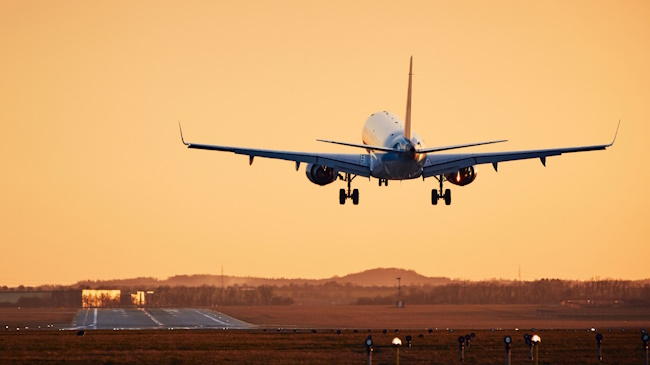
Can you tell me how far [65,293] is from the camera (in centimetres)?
17475

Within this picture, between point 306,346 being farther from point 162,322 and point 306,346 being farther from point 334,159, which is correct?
point 162,322

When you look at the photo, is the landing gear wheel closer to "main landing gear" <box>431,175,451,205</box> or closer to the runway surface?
"main landing gear" <box>431,175,451,205</box>

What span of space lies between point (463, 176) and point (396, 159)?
10.5 metres

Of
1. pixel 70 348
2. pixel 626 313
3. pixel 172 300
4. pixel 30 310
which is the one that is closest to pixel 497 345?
pixel 70 348

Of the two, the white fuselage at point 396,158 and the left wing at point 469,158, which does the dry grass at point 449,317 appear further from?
the white fuselage at point 396,158

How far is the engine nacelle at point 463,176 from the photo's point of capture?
320ft

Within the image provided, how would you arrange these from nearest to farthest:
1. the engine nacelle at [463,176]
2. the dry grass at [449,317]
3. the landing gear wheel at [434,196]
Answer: the engine nacelle at [463,176], the landing gear wheel at [434,196], the dry grass at [449,317]

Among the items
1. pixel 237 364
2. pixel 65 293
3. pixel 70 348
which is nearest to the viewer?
pixel 237 364

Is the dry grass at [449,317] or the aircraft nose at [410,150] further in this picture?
the dry grass at [449,317]

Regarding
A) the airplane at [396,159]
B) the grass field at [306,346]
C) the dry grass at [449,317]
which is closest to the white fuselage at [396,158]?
the airplane at [396,159]

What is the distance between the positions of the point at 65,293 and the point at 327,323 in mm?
69325

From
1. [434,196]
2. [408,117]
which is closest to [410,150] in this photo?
[408,117]

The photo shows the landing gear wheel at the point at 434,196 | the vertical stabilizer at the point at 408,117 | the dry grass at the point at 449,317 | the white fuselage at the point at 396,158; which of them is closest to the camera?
the white fuselage at the point at 396,158

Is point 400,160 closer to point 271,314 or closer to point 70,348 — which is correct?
point 70,348
